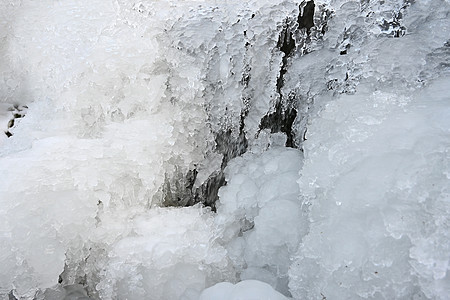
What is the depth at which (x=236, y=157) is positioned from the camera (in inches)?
103

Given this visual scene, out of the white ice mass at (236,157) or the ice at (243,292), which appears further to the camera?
the ice at (243,292)

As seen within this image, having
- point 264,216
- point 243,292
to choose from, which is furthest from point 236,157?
point 243,292

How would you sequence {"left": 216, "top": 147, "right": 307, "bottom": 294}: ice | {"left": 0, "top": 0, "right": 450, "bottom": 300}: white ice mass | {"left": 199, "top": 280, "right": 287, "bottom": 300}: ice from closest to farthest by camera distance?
{"left": 0, "top": 0, "right": 450, "bottom": 300}: white ice mass
{"left": 199, "top": 280, "right": 287, "bottom": 300}: ice
{"left": 216, "top": 147, "right": 307, "bottom": 294}: ice

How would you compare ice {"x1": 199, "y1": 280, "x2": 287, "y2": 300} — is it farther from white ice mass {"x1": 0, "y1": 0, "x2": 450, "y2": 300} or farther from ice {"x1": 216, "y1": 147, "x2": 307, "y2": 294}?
ice {"x1": 216, "y1": 147, "x2": 307, "y2": 294}

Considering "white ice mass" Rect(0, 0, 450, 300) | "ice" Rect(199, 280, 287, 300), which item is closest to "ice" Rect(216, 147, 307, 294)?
"white ice mass" Rect(0, 0, 450, 300)

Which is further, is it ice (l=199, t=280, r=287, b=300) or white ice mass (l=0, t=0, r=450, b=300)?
ice (l=199, t=280, r=287, b=300)

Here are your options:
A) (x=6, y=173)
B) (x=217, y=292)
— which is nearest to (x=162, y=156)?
(x=6, y=173)

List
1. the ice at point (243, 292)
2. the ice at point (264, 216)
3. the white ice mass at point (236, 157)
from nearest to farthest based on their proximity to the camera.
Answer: the white ice mass at point (236, 157), the ice at point (243, 292), the ice at point (264, 216)

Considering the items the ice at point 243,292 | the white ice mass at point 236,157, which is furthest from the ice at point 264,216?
the ice at point 243,292

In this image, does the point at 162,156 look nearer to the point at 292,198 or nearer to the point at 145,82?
the point at 145,82

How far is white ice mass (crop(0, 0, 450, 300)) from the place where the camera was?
1508 mm

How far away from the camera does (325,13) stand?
7.97ft

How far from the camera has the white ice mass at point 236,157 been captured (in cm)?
151

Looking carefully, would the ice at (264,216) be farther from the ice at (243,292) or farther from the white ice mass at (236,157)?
the ice at (243,292)
